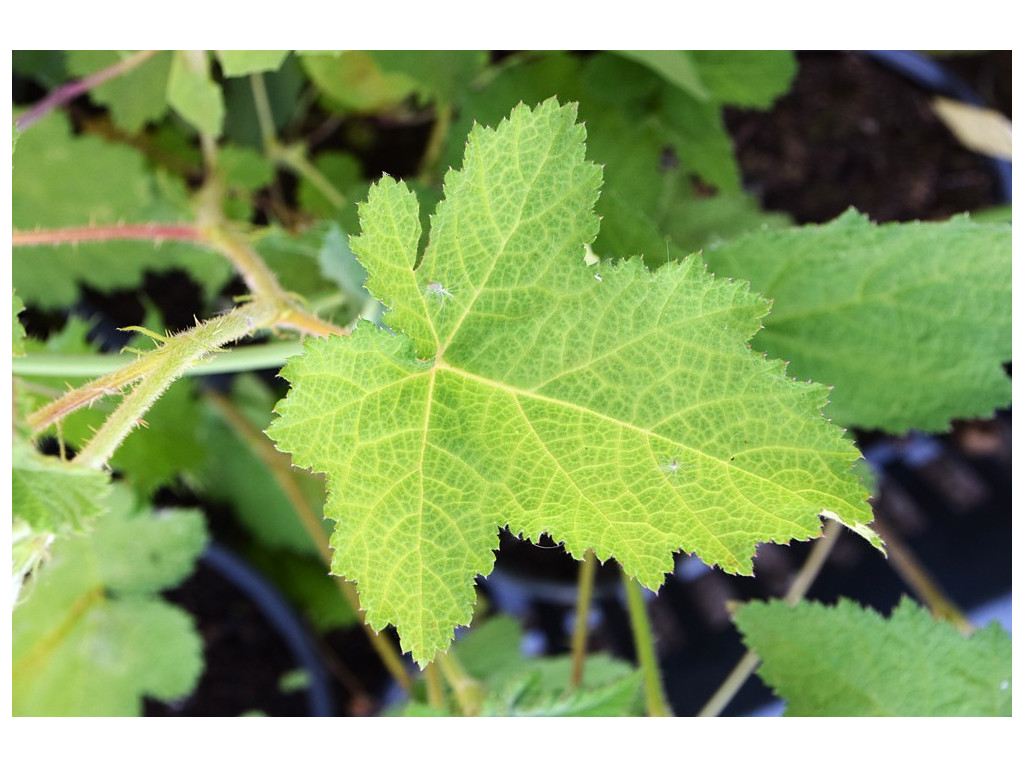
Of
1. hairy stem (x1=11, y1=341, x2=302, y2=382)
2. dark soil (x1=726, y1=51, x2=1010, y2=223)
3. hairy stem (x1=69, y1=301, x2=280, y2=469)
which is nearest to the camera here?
hairy stem (x1=69, y1=301, x2=280, y2=469)

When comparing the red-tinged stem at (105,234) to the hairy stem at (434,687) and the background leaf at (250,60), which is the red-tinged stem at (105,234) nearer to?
the background leaf at (250,60)

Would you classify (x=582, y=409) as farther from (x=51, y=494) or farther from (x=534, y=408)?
(x=51, y=494)

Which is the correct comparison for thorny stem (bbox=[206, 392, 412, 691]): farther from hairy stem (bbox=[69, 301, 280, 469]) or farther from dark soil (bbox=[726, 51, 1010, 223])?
dark soil (bbox=[726, 51, 1010, 223])

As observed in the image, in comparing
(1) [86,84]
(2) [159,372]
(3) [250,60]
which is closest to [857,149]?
(3) [250,60]

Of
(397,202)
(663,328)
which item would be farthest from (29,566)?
(663,328)

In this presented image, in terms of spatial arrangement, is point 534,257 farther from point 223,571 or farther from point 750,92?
point 223,571

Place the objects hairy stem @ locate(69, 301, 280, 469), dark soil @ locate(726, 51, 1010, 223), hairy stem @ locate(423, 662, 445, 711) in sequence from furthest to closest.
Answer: dark soil @ locate(726, 51, 1010, 223) → hairy stem @ locate(423, 662, 445, 711) → hairy stem @ locate(69, 301, 280, 469)

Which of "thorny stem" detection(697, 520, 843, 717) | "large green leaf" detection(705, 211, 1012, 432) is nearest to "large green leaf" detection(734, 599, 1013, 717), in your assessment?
"thorny stem" detection(697, 520, 843, 717)
